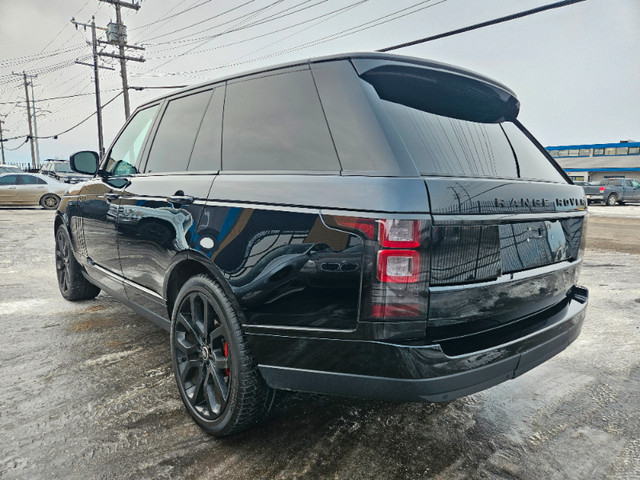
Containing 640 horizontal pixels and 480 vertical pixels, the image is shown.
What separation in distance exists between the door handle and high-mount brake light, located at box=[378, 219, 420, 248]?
4.13 feet

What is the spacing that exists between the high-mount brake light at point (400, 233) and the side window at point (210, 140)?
122cm

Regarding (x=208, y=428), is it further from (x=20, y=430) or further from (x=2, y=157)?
A: (x=2, y=157)

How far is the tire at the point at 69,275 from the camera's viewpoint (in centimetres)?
461

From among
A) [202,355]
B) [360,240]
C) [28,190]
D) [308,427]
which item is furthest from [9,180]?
[360,240]

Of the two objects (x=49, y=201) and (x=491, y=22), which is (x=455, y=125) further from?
(x=49, y=201)

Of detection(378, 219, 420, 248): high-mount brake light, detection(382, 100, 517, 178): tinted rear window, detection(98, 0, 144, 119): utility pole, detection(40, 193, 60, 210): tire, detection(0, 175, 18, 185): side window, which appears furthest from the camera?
detection(98, 0, 144, 119): utility pole

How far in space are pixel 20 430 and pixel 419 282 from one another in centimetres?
222

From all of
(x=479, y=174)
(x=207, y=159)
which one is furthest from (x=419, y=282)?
(x=207, y=159)

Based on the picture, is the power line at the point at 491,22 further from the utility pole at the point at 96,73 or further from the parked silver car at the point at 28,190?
the utility pole at the point at 96,73

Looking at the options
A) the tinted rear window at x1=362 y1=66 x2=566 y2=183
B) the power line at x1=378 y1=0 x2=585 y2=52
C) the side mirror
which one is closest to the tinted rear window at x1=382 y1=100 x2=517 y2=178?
the tinted rear window at x1=362 y1=66 x2=566 y2=183

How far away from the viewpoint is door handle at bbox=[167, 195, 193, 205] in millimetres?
2441

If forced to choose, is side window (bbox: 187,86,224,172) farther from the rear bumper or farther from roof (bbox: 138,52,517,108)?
the rear bumper

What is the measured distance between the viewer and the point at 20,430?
232 centimetres

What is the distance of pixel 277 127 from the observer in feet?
7.20
